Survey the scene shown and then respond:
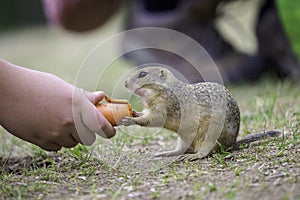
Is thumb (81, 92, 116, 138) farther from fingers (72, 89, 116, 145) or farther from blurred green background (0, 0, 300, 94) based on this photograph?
blurred green background (0, 0, 300, 94)

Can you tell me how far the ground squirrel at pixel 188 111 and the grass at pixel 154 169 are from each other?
0.36 feet

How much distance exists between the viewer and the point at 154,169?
108 inches

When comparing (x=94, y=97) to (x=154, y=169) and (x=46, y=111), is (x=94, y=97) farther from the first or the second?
(x=154, y=169)

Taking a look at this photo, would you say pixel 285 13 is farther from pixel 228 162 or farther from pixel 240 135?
pixel 228 162

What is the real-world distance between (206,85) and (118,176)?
0.75 meters

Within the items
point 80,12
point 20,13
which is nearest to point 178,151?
point 80,12

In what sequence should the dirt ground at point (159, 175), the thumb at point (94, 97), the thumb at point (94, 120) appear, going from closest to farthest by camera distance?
1. the dirt ground at point (159, 175)
2. the thumb at point (94, 120)
3. the thumb at point (94, 97)

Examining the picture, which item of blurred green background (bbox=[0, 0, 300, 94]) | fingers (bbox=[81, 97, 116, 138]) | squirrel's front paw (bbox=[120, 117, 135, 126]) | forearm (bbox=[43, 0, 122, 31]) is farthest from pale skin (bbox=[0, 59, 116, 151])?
forearm (bbox=[43, 0, 122, 31])

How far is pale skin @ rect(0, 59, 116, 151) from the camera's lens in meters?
2.69

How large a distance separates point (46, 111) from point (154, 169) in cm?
57

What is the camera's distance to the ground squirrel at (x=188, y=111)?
9.78 feet

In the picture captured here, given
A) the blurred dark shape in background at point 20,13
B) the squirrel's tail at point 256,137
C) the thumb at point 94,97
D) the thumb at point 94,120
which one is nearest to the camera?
the thumb at point 94,120

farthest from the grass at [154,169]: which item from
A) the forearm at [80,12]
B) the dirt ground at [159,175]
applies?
the forearm at [80,12]

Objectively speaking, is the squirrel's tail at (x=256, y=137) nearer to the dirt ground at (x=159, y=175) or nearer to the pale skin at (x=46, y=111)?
the dirt ground at (x=159, y=175)
